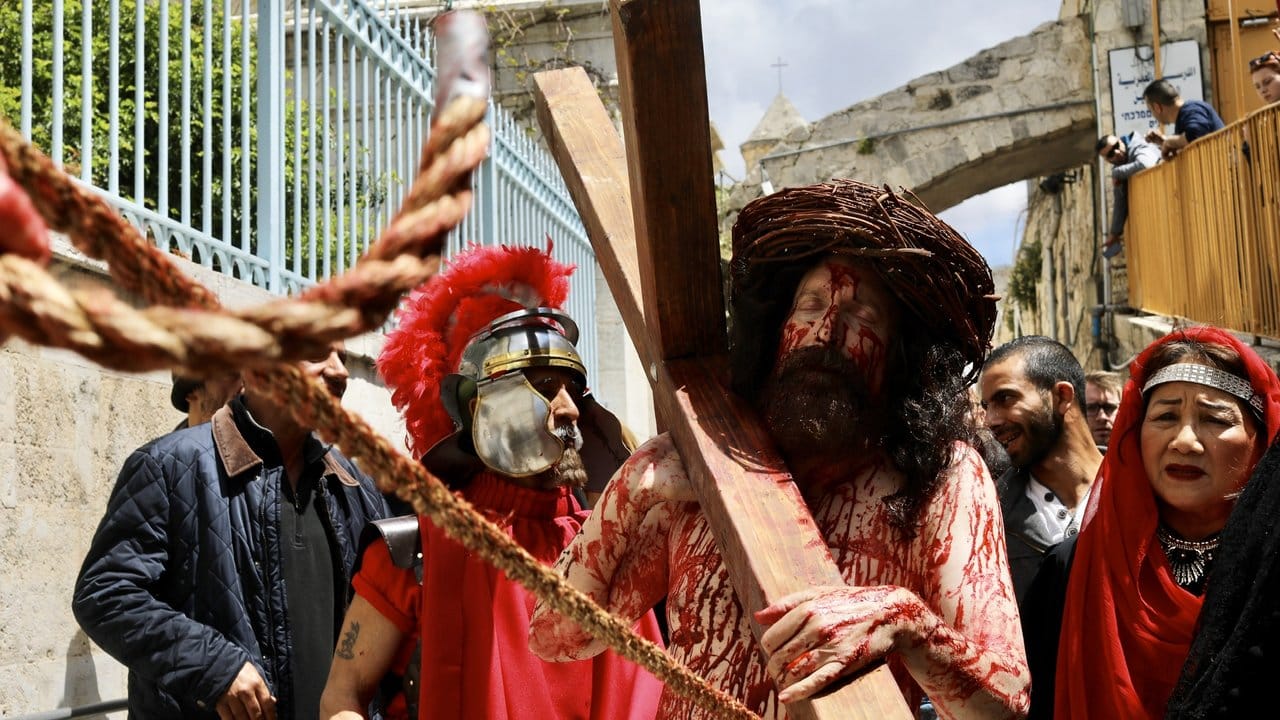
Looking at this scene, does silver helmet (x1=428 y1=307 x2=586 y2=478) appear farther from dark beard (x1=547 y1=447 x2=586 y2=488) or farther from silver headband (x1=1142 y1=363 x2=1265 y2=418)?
silver headband (x1=1142 y1=363 x2=1265 y2=418)

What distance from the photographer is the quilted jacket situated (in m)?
3.14

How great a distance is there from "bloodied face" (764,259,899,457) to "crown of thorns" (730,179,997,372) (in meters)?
0.04

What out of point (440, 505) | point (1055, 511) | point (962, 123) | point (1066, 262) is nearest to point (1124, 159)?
point (962, 123)

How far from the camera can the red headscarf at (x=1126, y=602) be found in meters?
2.65

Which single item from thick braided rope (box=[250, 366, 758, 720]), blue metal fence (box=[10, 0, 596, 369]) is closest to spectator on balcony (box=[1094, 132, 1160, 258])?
blue metal fence (box=[10, 0, 596, 369])

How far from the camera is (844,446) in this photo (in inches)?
71.5

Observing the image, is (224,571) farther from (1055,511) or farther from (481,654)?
(1055,511)

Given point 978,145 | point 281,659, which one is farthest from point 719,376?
point 978,145

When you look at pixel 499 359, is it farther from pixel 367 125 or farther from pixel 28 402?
pixel 367 125

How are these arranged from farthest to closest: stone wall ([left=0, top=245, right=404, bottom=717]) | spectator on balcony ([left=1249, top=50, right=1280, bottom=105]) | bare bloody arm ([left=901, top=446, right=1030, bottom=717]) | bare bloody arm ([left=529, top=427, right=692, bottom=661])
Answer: spectator on balcony ([left=1249, top=50, right=1280, bottom=105]) → stone wall ([left=0, top=245, right=404, bottom=717]) → bare bloody arm ([left=529, top=427, right=692, bottom=661]) → bare bloody arm ([left=901, top=446, right=1030, bottom=717])

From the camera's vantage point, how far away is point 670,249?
175cm

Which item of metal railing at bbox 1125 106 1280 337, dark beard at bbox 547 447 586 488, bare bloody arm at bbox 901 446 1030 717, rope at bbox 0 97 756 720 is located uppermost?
metal railing at bbox 1125 106 1280 337

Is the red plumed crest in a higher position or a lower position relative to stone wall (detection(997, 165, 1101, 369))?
lower

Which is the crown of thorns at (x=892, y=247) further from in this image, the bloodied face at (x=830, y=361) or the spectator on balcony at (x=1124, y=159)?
the spectator on balcony at (x=1124, y=159)
